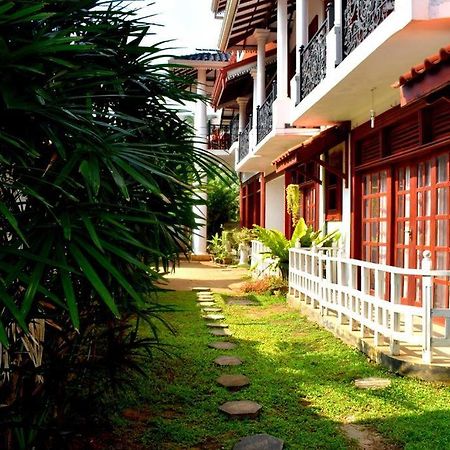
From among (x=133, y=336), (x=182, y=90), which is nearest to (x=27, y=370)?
(x=133, y=336)

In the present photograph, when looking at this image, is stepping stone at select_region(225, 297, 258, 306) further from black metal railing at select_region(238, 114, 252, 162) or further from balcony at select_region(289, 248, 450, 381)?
black metal railing at select_region(238, 114, 252, 162)

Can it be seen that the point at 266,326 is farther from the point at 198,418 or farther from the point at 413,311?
the point at 198,418

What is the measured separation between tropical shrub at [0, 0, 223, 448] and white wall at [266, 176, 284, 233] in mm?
13607

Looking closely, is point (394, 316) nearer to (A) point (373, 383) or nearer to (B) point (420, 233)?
(A) point (373, 383)

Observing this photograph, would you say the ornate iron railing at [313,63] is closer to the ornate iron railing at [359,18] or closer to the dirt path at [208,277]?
the ornate iron railing at [359,18]

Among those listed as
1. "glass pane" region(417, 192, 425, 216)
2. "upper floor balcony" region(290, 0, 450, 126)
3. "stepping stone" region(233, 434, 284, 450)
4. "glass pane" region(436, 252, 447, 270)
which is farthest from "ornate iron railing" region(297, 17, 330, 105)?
"stepping stone" region(233, 434, 284, 450)

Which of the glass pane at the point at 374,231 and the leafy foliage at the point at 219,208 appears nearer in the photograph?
the glass pane at the point at 374,231

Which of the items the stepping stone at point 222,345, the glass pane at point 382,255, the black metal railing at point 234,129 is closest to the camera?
the stepping stone at point 222,345

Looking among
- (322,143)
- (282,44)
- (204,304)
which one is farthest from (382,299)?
(282,44)

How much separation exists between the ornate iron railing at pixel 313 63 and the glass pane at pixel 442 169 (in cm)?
225

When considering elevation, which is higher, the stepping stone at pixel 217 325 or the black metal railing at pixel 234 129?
the black metal railing at pixel 234 129

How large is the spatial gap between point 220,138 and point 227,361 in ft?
59.1

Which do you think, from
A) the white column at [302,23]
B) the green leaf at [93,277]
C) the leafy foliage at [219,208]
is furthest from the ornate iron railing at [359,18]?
the leafy foliage at [219,208]

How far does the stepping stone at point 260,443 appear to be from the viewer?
367 cm
